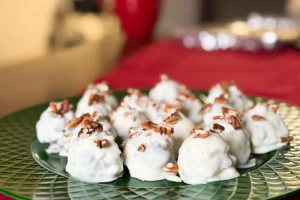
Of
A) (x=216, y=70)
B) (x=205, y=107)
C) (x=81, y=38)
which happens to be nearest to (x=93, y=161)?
(x=205, y=107)

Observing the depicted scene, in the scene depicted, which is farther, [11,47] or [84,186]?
[11,47]

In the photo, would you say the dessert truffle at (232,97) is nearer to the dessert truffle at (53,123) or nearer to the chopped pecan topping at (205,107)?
the chopped pecan topping at (205,107)

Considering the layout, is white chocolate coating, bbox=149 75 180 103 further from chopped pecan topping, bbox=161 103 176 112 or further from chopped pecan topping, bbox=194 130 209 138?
chopped pecan topping, bbox=194 130 209 138

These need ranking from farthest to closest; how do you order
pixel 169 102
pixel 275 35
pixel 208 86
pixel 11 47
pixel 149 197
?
pixel 11 47 < pixel 275 35 < pixel 208 86 < pixel 169 102 < pixel 149 197

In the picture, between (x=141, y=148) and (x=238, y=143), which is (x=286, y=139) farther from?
(x=141, y=148)

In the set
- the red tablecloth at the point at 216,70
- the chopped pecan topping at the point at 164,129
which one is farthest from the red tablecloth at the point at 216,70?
the chopped pecan topping at the point at 164,129

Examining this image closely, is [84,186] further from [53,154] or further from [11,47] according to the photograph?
A: [11,47]

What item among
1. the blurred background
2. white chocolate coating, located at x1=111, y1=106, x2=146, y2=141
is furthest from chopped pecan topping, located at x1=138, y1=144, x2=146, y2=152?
the blurred background

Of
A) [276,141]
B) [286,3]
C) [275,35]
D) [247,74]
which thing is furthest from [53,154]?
[286,3]
